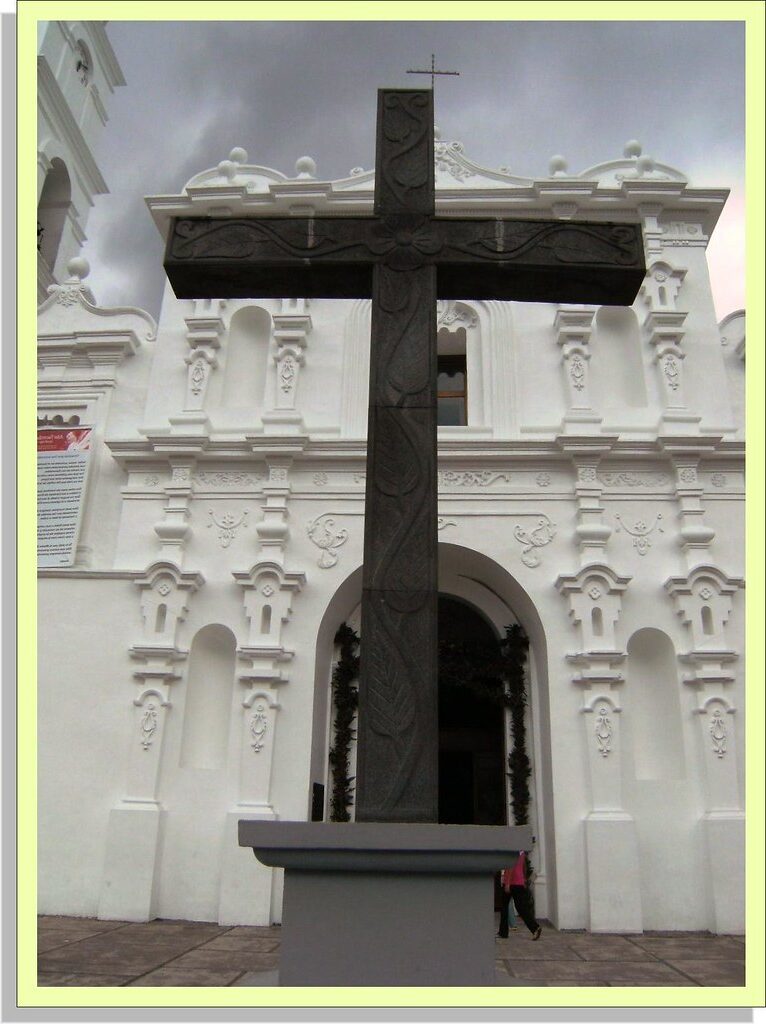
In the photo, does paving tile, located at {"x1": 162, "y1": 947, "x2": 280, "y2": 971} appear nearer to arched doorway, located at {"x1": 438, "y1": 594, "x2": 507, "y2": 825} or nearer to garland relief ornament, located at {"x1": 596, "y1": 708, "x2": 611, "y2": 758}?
arched doorway, located at {"x1": 438, "y1": 594, "x2": 507, "y2": 825}

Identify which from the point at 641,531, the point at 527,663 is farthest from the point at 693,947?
the point at 641,531

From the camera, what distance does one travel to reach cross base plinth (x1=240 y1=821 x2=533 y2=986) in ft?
9.25

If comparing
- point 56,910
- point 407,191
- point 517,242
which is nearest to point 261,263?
point 407,191

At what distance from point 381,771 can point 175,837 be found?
6.79 meters

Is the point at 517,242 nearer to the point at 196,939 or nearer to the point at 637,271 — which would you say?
the point at 637,271

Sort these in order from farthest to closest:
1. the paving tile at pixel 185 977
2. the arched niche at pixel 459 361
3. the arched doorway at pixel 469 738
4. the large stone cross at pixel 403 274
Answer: the arched niche at pixel 459 361 → the arched doorway at pixel 469 738 → the paving tile at pixel 185 977 → the large stone cross at pixel 403 274

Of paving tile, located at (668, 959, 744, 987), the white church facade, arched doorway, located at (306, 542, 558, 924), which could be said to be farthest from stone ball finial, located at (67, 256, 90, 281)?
paving tile, located at (668, 959, 744, 987)

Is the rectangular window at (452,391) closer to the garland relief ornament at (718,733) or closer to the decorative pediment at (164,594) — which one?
the decorative pediment at (164,594)

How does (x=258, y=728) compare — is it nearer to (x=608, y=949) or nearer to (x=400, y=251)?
(x=608, y=949)

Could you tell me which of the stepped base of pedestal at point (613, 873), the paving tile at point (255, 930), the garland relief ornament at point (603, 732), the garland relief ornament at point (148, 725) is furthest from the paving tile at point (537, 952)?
the garland relief ornament at point (148, 725)

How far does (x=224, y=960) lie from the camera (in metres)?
6.57

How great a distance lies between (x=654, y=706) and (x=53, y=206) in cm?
1454

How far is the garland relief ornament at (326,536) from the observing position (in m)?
10.2

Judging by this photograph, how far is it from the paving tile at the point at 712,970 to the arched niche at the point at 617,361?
6.78m
